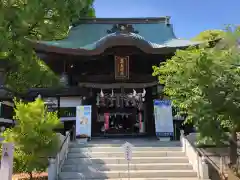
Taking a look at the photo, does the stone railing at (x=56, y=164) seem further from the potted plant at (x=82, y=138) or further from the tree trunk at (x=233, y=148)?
Result: the tree trunk at (x=233, y=148)

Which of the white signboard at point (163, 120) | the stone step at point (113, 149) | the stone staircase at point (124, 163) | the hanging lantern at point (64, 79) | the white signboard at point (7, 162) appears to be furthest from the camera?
the hanging lantern at point (64, 79)

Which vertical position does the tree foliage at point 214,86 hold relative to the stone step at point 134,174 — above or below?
above

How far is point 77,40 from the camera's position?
67.9ft

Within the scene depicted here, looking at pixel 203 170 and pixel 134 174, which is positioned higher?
pixel 203 170

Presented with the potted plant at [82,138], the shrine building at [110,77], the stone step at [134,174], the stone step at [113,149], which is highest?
the shrine building at [110,77]

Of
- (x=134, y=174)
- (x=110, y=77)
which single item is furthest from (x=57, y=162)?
(x=110, y=77)

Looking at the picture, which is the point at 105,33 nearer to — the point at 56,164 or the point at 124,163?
the point at 124,163

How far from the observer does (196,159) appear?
11148 millimetres

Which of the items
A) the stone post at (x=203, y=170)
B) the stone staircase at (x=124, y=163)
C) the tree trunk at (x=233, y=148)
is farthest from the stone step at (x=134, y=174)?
the tree trunk at (x=233, y=148)

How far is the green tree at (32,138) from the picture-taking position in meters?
9.88

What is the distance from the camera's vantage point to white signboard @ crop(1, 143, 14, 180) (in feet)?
28.6

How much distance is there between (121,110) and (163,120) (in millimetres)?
3716

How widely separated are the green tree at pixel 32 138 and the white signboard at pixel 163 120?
6.09m

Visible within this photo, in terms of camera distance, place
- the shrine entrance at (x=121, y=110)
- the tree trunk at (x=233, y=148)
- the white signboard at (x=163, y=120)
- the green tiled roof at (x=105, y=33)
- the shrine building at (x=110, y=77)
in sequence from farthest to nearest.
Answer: the green tiled roof at (x=105, y=33)
the shrine entrance at (x=121, y=110)
the shrine building at (x=110, y=77)
the white signboard at (x=163, y=120)
the tree trunk at (x=233, y=148)
